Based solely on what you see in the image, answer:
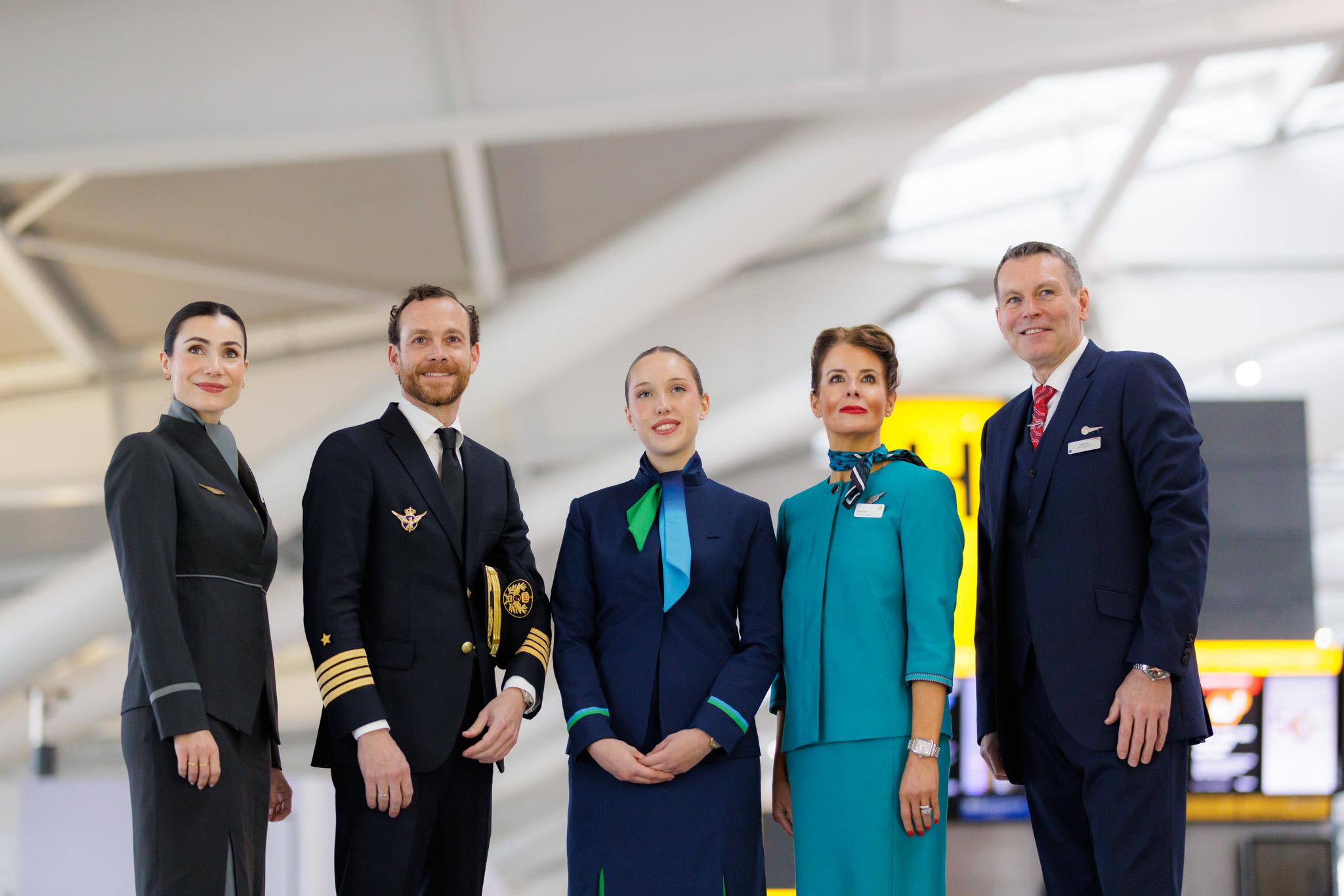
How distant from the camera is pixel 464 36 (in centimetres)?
639

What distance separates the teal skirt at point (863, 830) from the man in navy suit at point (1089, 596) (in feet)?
1.14

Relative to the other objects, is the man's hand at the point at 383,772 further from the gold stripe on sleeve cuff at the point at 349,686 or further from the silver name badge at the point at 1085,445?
the silver name badge at the point at 1085,445

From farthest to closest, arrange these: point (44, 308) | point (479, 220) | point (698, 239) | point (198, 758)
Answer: point (44, 308) → point (479, 220) → point (698, 239) → point (198, 758)

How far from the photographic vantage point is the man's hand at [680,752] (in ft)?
9.82

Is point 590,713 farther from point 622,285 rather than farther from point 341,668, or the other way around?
point 622,285

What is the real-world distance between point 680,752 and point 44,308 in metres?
9.05

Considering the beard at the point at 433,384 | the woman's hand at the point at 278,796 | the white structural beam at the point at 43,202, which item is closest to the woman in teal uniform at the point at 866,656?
the beard at the point at 433,384

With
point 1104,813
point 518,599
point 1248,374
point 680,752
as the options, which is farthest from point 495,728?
point 1248,374

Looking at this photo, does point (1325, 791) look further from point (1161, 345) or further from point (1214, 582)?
point (1161, 345)

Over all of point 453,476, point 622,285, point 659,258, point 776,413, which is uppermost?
point 659,258

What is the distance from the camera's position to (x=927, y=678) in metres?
2.94

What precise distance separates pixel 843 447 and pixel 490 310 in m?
5.33

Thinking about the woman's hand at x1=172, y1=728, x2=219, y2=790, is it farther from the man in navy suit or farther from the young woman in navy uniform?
the man in navy suit

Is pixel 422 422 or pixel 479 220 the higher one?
pixel 479 220
